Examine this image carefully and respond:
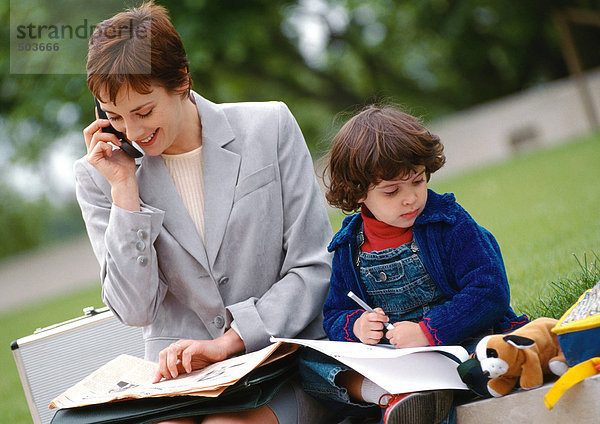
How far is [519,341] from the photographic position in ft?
6.18

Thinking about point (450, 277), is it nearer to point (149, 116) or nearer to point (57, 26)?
point (149, 116)

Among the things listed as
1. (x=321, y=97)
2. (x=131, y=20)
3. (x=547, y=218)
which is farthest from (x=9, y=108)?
(x=131, y=20)

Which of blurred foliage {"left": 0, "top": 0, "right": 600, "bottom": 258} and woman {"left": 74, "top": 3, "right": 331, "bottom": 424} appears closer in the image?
woman {"left": 74, "top": 3, "right": 331, "bottom": 424}

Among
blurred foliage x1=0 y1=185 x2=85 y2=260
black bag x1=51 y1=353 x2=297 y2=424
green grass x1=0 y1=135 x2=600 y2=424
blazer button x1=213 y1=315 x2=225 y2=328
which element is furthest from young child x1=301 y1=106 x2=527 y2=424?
blurred foliage x1=0 y1=185 x2=85 y2=260

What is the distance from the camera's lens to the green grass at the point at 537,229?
136 inches

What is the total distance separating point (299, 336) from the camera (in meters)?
2.60

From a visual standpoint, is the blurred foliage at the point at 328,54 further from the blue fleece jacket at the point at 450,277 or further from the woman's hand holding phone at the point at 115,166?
the blue fleece jacket at the point at 450,277

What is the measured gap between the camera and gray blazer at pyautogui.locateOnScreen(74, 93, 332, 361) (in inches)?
98.1

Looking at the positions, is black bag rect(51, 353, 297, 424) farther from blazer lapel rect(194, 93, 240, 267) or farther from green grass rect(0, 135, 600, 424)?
green grass rect(0, 135, 600, 424)

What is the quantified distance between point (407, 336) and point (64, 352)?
1.53 metres

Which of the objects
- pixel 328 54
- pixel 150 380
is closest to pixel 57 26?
pixel 328 54

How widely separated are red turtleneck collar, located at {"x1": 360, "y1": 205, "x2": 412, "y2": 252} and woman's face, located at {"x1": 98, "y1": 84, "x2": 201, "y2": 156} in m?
0.74

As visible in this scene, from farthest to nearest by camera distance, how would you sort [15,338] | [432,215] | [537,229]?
[15,338] < [537,229] < [432,215]

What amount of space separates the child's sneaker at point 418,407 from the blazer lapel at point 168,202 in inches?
35.3
